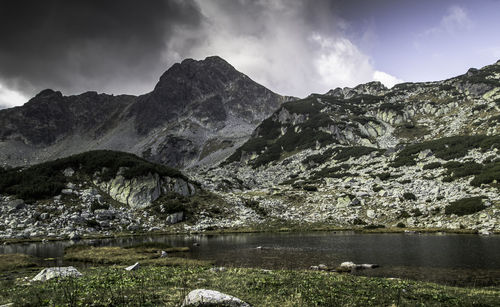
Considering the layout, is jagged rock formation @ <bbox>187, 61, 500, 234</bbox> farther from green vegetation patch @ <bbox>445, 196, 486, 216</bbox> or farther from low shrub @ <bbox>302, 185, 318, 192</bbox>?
low shrub @ <bbox>302, 185, 318, 192</bbox>

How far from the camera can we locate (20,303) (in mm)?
9922

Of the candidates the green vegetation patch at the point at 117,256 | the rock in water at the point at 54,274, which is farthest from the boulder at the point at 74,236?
the rock in water at the point at 54,274

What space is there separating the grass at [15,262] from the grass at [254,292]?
39.8 feet

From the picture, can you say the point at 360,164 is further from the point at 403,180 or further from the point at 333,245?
the point at 333,245

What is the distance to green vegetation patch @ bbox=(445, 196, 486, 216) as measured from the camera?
4575cm

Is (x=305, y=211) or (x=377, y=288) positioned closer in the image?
(x=377, y=288)

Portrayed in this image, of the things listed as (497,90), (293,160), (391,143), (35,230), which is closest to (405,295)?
(35,230)

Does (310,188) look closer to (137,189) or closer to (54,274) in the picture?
(137,189)

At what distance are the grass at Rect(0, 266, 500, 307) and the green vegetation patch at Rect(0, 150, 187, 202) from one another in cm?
5457

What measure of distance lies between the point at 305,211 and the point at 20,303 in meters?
62.1

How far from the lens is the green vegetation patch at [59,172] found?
59.4 meters

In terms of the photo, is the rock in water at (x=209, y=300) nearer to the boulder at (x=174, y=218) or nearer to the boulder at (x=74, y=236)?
the boulder at (x=74, y=236)

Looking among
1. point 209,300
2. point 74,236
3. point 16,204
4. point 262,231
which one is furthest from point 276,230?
point 16,204

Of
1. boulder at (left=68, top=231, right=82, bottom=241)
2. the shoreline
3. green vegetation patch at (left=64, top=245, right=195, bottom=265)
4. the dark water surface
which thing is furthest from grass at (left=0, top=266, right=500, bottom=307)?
boulder at (left=68, top=231, right=82, bottom=241)
